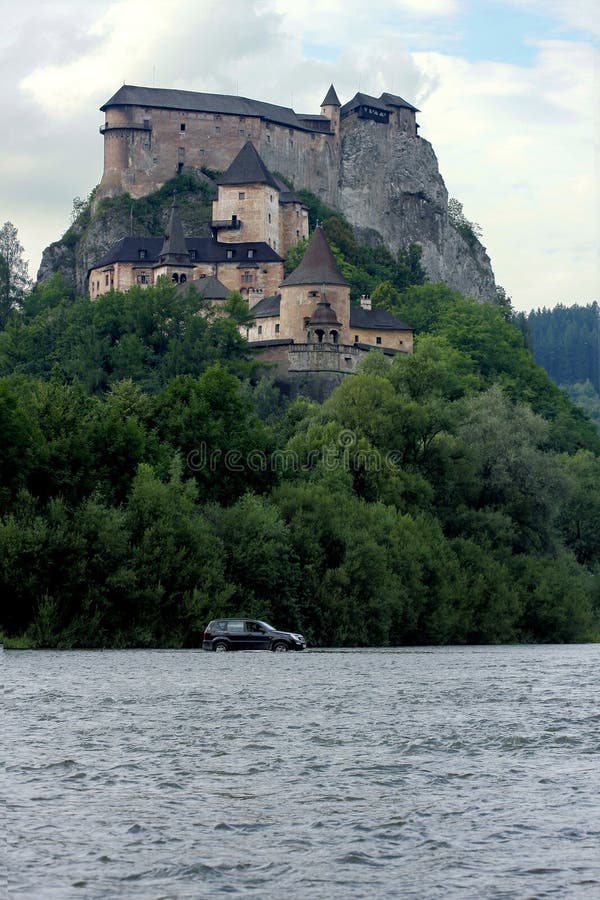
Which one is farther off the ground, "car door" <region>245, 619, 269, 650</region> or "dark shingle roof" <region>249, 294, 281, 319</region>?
"dark shingle roof" <region>249, 294, 281, 319</region>

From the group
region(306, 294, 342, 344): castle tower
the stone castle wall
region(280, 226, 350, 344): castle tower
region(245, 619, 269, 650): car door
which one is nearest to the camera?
region(245, 619, 269, 650): car door

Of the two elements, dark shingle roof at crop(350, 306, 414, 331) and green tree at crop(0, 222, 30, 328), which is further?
green tree at crop(0, 222, 30, 328)

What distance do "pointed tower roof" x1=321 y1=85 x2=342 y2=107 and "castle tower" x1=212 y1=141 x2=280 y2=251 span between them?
25448 millimetres

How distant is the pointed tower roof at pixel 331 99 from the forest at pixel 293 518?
84.2 meters

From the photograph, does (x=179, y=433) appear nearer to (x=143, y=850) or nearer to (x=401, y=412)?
(x=401, y=412)

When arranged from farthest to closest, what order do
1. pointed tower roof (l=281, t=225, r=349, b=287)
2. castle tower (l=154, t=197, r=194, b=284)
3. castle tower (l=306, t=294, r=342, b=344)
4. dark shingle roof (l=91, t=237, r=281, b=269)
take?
dark shingle roof (l=91, t=237, r=281, b=269)
castle tower (l=154, t=197, r=194, b=284)
pointed tower roof (l=281, t=225, r=349, b=287)
castle tower (l=306, t=294, r=342, b=344)

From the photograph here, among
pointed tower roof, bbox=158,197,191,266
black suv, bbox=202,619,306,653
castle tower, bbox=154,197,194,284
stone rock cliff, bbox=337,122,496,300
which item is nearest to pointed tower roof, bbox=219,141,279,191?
pointed tower roof, bbox=158,197,191,266

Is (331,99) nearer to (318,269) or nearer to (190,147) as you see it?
(190,147)

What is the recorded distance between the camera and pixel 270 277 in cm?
13962

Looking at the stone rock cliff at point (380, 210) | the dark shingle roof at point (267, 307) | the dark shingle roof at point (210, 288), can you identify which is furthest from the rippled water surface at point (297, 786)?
the stone rock cliff at point (380, 210)

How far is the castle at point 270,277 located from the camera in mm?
116438

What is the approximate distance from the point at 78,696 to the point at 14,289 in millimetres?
122112

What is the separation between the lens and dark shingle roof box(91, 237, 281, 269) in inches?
5522

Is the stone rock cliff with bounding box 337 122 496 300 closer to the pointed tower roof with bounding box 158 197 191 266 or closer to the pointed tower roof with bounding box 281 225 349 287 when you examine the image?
the pointed tower roof with bounding box 158 197 191 266
